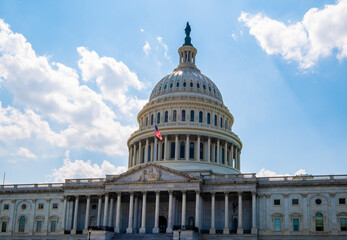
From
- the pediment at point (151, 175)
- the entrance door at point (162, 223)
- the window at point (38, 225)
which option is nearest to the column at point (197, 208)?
the pediment at point (151, 175)

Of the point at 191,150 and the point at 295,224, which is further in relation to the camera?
the point at 191,150

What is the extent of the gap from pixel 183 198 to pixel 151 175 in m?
6.34

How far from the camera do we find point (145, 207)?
77.6 meters

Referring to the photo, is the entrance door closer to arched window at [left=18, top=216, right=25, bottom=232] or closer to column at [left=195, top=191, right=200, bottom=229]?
column at [left=195, top=191, right=200, bottom=229]

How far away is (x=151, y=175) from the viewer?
7800 centimetres

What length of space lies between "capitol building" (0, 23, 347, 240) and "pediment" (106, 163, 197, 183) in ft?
0.52

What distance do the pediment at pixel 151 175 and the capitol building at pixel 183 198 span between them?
158 mm

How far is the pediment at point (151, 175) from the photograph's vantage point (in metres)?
76.9

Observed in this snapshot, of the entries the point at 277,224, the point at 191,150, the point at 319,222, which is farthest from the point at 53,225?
the point at 319,222

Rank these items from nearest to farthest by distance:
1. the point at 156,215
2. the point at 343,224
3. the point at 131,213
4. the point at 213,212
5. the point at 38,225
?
the point at 343,224, the point at 213,212, the point at 156,215, the point at 131,213, the point at 38,225

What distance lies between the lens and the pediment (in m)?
76.9

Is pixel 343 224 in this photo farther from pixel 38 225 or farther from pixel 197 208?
pixel 38 225

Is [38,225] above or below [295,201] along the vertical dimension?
below

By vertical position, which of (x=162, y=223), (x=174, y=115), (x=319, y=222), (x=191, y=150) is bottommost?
(x=162, y=223)
